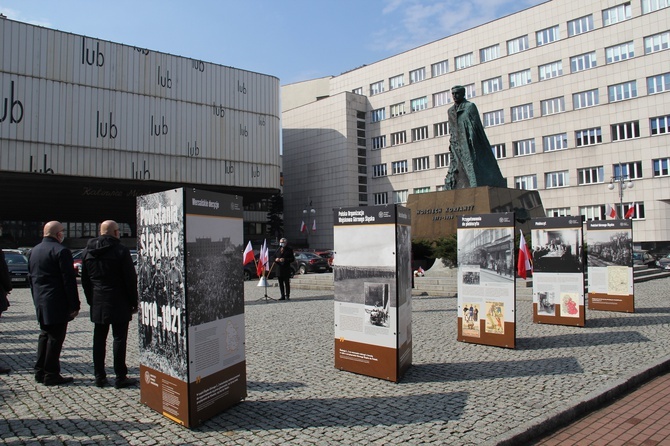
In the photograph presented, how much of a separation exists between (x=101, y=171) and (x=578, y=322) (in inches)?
1605

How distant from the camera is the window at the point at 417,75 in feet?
199

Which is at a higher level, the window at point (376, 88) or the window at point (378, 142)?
the window at point (376, 88)

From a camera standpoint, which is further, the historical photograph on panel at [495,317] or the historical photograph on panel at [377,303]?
the historical photograph on panel at [495,317]

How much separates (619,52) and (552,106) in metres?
6.94

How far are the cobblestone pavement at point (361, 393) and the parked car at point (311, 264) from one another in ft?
71.8

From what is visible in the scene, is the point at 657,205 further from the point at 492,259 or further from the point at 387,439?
the point at 387,439

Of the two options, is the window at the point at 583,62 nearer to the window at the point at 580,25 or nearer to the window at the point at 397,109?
the window at the point at 580,25

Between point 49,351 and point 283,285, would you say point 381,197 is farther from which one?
Result: point 49,351

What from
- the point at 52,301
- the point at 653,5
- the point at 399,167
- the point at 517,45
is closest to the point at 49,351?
the point at 52,301

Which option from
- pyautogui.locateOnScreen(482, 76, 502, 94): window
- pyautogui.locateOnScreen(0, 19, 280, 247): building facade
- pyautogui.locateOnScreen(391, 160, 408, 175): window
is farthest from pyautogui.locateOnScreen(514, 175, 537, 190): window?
pyautogui.locateOnScreen(0, 19, 280, 247): building facade

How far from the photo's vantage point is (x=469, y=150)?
64.9 feet

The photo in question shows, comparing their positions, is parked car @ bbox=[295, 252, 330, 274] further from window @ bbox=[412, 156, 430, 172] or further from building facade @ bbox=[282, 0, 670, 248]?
window @ bbox=[412, 156, 430, 172]

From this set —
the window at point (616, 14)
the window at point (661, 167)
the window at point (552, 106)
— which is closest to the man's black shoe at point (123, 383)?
the window at point (661, 167)

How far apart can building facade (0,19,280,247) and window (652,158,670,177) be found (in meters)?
33.8
